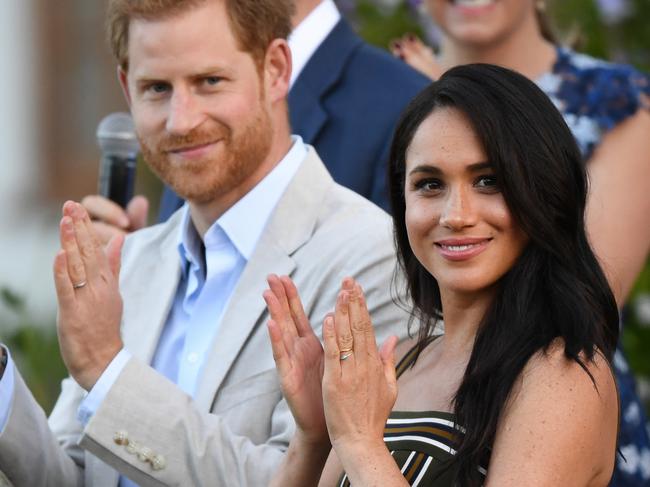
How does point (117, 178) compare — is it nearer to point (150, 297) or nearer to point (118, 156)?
point (118, 156)

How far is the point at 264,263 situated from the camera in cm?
360

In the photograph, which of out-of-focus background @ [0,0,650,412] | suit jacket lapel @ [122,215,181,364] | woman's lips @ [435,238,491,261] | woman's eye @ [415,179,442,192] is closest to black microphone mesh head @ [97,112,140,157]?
suit jacket lapel @ [122,215,181,364]

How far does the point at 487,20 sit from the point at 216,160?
4.13ft

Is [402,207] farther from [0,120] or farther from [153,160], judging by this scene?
[0,120]

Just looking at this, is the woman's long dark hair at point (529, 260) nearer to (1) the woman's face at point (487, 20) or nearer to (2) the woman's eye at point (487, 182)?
(2) the woman's eye at point (487, 182)

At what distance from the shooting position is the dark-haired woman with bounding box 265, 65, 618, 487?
2711mm

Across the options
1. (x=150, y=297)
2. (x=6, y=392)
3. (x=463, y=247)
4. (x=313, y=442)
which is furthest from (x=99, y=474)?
(x=463, y=247)

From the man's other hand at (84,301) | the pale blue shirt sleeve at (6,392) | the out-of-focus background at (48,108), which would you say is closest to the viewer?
the man's other hand at (84,301)

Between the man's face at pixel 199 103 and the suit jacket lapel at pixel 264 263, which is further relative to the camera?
the man's face at pixel 199 103

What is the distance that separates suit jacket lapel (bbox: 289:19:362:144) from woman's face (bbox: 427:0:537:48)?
1.18 feet

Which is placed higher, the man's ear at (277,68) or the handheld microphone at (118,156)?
the man's ear at (277,68)

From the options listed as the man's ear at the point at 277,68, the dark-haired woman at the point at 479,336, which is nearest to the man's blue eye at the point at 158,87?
the man's ear at the point at 277,68

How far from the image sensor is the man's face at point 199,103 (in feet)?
12.0

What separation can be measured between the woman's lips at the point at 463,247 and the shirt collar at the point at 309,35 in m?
1.53
